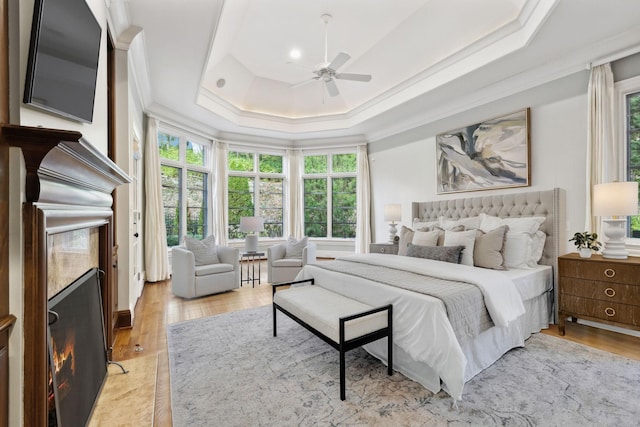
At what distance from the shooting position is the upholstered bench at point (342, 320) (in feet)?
6.68

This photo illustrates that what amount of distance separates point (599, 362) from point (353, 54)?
4850 millimetres

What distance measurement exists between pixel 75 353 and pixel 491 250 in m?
3.58

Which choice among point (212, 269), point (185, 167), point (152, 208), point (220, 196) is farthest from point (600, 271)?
point (185, 167)

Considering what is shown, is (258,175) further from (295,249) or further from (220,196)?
(295,249)

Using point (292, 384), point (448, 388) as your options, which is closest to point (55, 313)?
point (292, 384)

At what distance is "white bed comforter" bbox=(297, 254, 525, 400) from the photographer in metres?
1.91

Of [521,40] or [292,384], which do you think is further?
[521,40]

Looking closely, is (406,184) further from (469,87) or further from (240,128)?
(240,128)

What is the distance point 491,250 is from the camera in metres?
3.19

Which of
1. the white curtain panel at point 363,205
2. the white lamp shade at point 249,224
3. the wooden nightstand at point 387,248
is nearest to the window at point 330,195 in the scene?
the white curtain panel at point 363,205

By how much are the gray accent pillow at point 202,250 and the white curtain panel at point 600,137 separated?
4868 mm

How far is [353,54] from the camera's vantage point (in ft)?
15.7

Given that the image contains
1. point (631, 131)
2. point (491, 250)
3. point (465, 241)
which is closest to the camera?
point (631, 131)

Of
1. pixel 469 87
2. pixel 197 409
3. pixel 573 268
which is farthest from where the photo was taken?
pixel 469 87
